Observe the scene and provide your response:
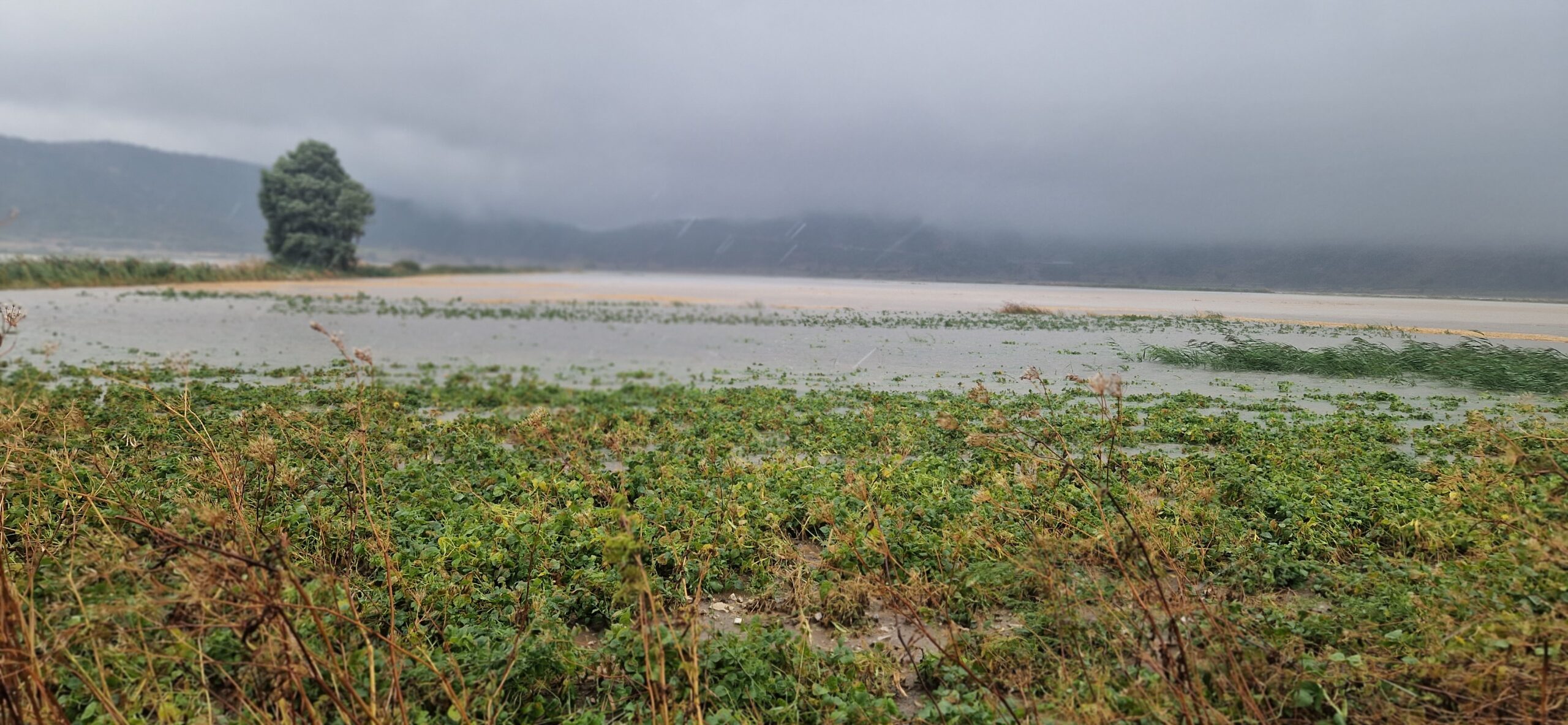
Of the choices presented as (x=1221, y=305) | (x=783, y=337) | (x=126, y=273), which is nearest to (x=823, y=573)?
(x=1221, y=305)

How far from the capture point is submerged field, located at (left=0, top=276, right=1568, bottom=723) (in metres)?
2.95

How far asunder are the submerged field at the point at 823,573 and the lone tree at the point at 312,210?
51.1 m

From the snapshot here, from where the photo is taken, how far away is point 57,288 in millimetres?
36250

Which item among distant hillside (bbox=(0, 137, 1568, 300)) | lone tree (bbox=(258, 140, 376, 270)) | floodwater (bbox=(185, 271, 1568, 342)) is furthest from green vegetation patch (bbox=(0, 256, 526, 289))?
floodwater (bbox=(185, 271, 1568, 342))

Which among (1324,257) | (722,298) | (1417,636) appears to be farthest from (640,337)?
(1417,636)

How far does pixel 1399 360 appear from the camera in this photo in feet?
18.4

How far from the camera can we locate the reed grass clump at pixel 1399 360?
5.15 metres

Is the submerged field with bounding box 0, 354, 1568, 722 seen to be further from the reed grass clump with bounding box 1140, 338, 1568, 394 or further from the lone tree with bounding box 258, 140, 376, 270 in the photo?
the lone tree with bounding box 258, 140, 376, 270

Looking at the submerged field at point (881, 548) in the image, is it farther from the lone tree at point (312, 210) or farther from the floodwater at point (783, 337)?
the lone tree at point (312, 210)

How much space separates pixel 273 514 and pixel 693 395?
7202mm

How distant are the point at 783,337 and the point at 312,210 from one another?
158ft

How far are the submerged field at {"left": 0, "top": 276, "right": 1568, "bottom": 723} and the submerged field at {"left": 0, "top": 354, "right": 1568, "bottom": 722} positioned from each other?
Result: 0.03 m

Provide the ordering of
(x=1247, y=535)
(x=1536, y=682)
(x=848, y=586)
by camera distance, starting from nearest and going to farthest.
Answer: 1. (x=1536, y=682)
2. (x=848, y=586)
3. (x=1247, y=535)

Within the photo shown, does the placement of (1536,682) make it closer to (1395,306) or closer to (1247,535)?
(1247,535)
